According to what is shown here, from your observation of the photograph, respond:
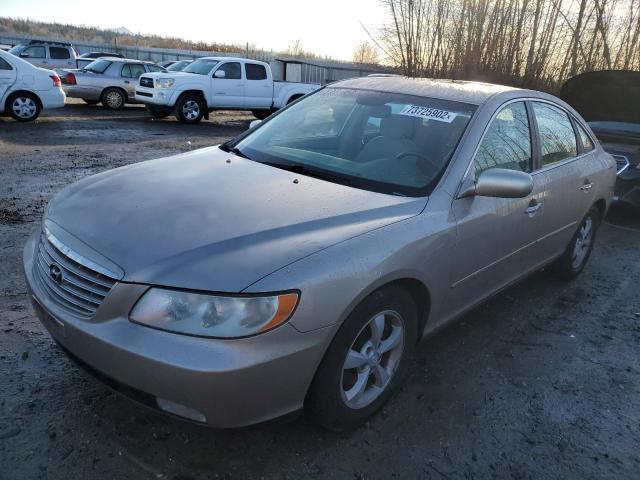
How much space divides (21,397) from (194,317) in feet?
4.23

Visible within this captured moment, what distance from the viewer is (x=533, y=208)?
11.8 feet

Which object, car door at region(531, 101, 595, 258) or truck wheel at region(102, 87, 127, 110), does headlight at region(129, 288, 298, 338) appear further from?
truck wheel at region(102, 87, 127, 110)

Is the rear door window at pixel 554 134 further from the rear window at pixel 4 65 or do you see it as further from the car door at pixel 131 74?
the car door at pixel 131 74

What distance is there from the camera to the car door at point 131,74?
1680cm

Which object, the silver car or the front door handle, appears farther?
the front door handle

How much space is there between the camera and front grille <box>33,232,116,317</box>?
224cm

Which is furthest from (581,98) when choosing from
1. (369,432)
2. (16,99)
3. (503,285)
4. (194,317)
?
(16,99)

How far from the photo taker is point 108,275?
2.21m

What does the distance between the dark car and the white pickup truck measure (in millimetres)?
7629

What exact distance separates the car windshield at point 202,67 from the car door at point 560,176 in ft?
42.1

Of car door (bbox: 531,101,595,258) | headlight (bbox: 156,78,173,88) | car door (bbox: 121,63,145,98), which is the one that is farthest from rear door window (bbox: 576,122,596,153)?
car door (bbox: 121,63,145,98)

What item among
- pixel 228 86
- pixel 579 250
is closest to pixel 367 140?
pixel 579 250

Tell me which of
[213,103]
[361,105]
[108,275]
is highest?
[361,105]

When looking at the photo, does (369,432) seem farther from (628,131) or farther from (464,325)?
(628,131)
